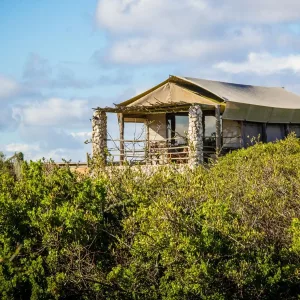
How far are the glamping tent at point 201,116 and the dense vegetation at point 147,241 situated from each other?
10.4 meters

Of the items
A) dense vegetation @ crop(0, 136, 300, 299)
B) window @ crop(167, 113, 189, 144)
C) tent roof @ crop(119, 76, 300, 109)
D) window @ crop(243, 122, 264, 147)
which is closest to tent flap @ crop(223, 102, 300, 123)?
tent roof @ crop(119, 76, 300, 109)

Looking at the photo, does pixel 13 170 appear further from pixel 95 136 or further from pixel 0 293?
pixel 0 293

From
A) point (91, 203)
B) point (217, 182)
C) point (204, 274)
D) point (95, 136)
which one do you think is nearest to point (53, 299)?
point (91, 203)

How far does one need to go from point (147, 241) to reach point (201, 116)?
1254 cm

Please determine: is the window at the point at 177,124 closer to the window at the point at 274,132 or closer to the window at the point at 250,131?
the window at the point at 250,131

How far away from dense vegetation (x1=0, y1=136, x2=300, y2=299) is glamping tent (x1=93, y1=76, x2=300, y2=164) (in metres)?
10.4

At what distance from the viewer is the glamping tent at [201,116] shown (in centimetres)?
2373

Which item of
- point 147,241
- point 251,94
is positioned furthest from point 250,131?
point 147,241

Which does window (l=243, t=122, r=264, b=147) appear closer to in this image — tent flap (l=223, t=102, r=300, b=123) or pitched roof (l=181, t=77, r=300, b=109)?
tent flap (l=223, t=102, r=300, b=123)

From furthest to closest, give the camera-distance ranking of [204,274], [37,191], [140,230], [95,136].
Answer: [95,136] < [37,191] < [140,230] < [204,274]

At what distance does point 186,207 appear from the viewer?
11.5m

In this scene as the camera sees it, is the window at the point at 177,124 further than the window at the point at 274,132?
No

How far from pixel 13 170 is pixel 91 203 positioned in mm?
14799

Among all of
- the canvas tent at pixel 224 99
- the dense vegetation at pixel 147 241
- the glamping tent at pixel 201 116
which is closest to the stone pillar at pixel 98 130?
the glamping tent at pixel 201 116
